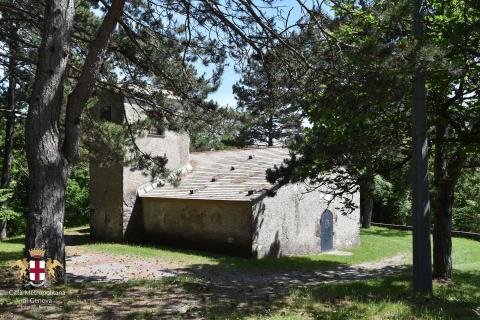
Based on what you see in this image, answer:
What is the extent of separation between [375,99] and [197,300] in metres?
4.81

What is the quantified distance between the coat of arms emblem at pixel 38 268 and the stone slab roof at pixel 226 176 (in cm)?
1106

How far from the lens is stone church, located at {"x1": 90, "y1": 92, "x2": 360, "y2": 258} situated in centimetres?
1897

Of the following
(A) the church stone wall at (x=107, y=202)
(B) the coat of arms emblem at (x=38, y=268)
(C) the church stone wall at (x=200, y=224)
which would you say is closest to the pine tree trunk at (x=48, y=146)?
(B) the coat of arms emblem at (x=38, y=268)

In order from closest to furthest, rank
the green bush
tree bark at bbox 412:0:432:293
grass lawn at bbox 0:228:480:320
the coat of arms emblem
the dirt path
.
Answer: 1. grass lawn at bbox 0:228:480:320
2. the coat of arms emblem
3. tree bark at bbox 412:0:432:293
4. the dirt path
5. the green bush

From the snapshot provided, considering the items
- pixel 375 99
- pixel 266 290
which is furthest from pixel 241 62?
pixel 266 290

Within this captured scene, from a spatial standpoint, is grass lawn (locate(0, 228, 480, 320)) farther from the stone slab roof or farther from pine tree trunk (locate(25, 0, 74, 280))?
the stone slab roof

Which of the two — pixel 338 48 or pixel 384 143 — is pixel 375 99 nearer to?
pixel 338 48

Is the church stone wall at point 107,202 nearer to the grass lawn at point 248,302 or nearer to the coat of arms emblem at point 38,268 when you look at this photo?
the grass lawn at point 248,302

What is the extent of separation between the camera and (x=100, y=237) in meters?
24.0

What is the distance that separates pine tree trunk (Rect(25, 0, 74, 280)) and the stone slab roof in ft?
36.8

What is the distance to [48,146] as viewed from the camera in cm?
744

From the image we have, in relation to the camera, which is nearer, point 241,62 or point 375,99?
point 375,99

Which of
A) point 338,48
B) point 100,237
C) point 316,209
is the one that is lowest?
A: point 100,237

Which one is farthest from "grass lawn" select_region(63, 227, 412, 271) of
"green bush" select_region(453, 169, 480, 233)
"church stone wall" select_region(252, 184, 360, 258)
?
"green bush" select_region(453, 169, 480, 233)
